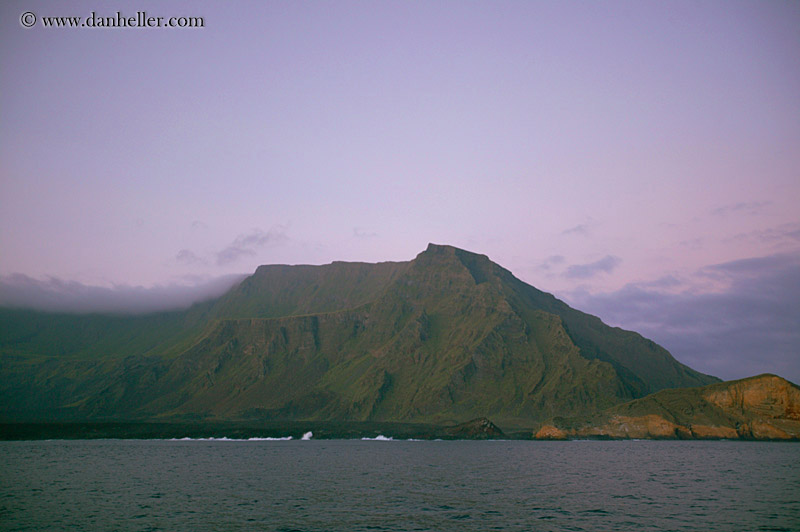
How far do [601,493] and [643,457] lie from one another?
7222cm

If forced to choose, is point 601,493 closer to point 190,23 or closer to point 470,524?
point 470,524

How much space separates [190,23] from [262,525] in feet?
184

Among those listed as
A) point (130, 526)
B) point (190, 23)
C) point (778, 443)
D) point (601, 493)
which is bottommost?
point (778, 443)

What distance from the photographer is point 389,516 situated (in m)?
60.6

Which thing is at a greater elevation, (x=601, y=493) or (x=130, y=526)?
(x=130, y=526)

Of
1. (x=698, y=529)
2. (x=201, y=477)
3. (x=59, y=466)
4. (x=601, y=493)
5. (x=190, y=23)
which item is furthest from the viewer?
(x=59, y=466)

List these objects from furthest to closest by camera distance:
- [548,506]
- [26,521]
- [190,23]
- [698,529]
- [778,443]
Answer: [778,443] → [190,23] → [548,506] → [26,521] → [698,529]

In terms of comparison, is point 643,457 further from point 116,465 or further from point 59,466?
point 59,466

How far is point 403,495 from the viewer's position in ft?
250

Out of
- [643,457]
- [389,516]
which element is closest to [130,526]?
[389,516]

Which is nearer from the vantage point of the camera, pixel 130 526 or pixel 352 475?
pixel 130 526

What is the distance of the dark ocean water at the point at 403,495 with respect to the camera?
57531mm

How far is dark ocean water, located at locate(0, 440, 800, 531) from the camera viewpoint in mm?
57531

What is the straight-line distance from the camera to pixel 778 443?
198 m
